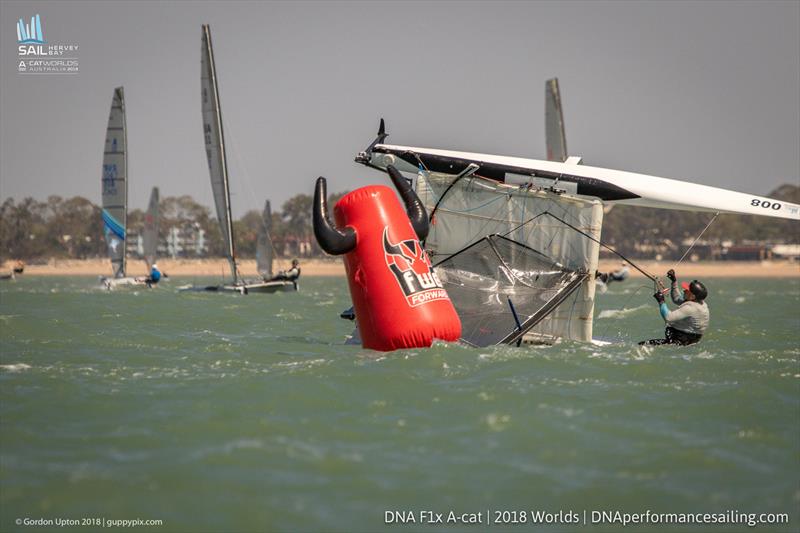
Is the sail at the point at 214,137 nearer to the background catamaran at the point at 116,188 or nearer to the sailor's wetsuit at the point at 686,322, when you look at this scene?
the background catamaran at the point at 116,188

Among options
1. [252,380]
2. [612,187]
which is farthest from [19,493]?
[612,187]

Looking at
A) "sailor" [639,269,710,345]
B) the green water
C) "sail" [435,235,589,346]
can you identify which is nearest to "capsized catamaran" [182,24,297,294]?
"sail" [435,235,589,346]

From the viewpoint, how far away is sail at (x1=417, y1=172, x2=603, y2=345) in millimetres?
13219

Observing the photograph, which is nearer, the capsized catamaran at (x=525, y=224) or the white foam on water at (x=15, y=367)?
the white foam on water at (x=15, y=367)

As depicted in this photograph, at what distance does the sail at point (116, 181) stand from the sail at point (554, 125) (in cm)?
2035

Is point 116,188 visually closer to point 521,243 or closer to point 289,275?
point 289,275

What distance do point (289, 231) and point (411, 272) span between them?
5138 inches

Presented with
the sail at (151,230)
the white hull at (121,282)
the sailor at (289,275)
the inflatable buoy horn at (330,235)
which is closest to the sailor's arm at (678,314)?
the inflatable buoy horn at (330,235)

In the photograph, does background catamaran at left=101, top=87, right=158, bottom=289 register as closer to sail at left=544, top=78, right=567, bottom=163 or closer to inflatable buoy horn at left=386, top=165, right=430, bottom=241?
sail at left=544, top=78, right=567, bottom=163

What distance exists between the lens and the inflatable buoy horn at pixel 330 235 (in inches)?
437

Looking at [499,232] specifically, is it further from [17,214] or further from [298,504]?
[17,214]

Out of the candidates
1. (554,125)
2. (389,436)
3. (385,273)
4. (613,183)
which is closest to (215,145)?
(554,125)

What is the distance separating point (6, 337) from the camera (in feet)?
45.6

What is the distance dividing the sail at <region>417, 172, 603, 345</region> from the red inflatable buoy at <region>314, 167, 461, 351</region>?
76.3 inches
